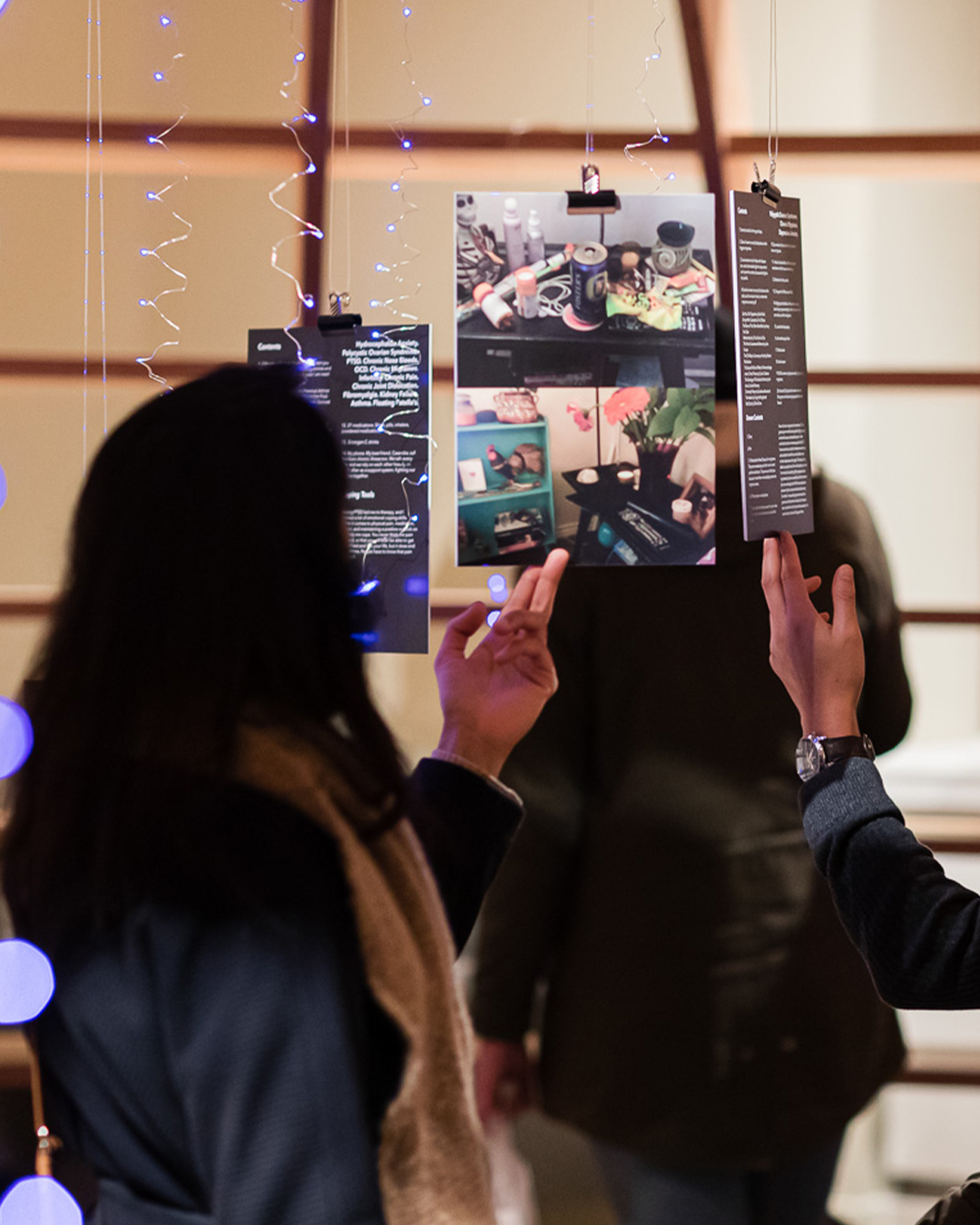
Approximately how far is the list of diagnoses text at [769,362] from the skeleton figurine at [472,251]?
29cm

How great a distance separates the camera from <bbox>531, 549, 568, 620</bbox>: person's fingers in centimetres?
140

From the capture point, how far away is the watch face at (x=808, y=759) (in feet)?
3.81

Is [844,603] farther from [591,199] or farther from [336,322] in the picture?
[336,322]

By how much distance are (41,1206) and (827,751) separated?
4.22 ft

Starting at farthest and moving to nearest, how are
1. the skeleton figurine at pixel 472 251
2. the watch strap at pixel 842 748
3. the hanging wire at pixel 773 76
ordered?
the hanging wire at pixel 773 76
the skeleton figurine at pixel 472 251
the watch strap at pixel 842 748

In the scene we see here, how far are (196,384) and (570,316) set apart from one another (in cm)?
55

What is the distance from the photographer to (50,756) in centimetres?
94

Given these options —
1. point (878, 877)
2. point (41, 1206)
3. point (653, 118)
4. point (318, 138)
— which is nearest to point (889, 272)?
point (653, 118)

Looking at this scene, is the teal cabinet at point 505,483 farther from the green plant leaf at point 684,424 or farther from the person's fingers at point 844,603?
the person's fingers at point 844,603

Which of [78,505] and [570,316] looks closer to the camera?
[78,505]

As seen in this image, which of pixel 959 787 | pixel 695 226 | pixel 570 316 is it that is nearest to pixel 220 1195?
pixel 570 316

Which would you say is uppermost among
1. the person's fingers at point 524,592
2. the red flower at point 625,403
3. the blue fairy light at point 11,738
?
the red flower at point 625,403

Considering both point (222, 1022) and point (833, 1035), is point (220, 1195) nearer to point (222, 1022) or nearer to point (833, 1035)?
point (222, 1022)

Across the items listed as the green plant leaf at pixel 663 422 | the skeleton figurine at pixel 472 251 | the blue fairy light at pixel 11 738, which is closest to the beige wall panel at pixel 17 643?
the blue fairy light at pixel 11 738
